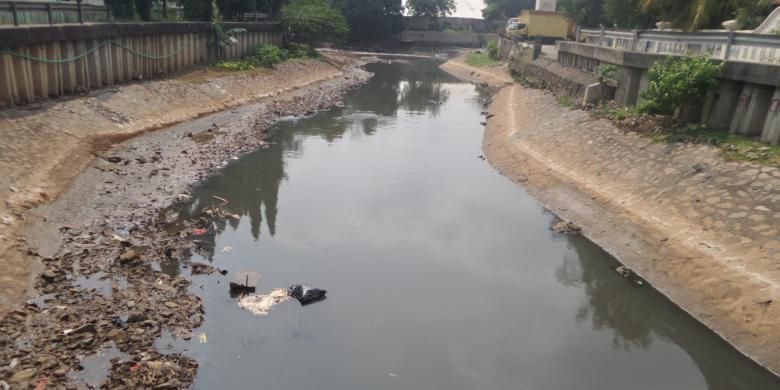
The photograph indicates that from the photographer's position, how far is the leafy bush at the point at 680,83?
52.7 feet

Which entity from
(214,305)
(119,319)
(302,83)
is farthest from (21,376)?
(302,83)

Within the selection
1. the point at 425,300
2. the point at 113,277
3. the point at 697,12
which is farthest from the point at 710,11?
the point at 113,277

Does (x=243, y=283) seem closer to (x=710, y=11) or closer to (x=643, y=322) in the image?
(x=643, y=322)

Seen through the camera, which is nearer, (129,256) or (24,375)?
(24,375)

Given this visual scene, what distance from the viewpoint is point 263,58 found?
134 feet

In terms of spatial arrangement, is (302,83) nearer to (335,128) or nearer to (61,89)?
(335,128)

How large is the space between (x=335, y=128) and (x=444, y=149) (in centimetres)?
649

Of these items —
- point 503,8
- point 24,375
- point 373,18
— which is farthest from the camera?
point 503,8

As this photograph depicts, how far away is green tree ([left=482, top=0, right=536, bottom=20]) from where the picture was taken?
110 meters

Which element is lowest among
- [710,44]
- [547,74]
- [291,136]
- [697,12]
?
[291,136]

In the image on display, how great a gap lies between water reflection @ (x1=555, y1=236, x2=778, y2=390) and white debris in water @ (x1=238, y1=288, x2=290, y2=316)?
6.22 m

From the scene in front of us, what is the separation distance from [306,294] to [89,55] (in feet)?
54.7

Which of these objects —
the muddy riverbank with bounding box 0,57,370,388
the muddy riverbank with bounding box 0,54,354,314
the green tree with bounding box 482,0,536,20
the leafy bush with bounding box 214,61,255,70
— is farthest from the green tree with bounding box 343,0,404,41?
the muddy riverbank with bounding box 0,57,370,388

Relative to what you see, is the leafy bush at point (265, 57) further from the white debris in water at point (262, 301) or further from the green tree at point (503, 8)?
the green tree at point (503, 8)
